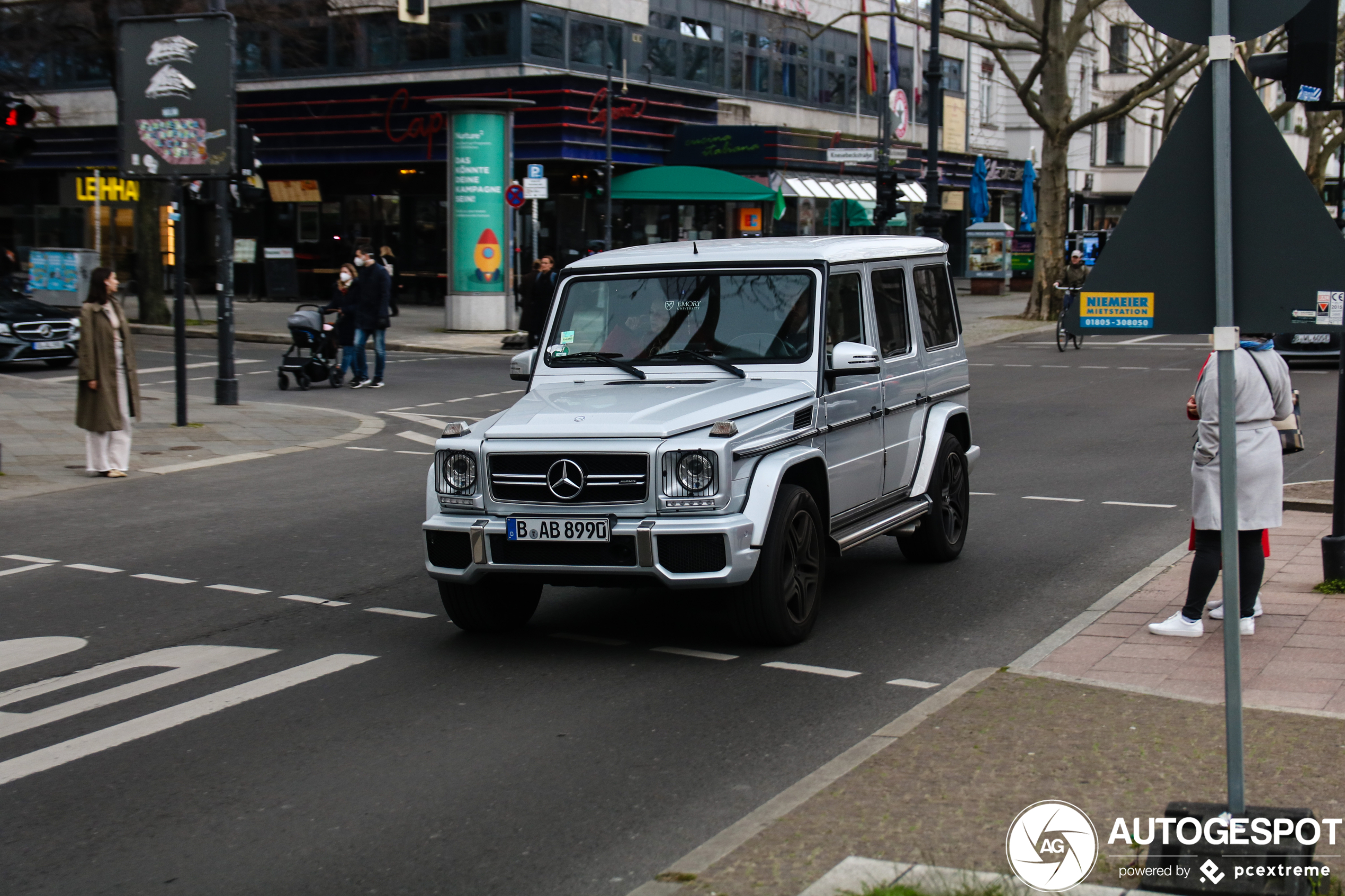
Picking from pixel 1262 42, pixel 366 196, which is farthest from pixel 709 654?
pixel 1262 42

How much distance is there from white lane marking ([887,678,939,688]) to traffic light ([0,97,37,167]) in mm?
10565

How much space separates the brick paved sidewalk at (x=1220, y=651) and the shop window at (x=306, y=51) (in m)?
34.5

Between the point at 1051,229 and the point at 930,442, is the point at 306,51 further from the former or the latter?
the point at 930,442

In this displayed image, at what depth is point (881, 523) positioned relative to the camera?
27.3ft

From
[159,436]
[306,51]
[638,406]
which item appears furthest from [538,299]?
[306,51]

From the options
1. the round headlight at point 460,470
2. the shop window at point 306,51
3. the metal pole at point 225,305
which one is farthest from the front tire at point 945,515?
the shop window at point 306,51

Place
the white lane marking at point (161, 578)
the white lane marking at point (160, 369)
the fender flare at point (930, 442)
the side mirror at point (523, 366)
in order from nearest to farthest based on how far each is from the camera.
Answer: the side mirror at point (523, 366) → the fender flare at point (930, 442) → the white lane marking at point (161, 578) → the white lane marking at point (160, 369)

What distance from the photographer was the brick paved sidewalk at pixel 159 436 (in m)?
14.0

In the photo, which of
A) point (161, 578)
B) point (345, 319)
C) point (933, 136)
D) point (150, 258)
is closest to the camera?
point (161, 578)

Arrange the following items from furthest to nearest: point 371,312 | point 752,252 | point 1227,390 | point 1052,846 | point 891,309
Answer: point 371,312 → point 891,309 → point 752,252 → point 1052,846 → point 1227,390

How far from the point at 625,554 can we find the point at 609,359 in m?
1.65

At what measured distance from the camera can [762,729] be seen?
19.7 ft

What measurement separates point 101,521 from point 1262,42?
2168 inches

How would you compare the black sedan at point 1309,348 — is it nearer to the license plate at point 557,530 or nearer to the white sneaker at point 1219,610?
the white sneaker at point 1219,610
